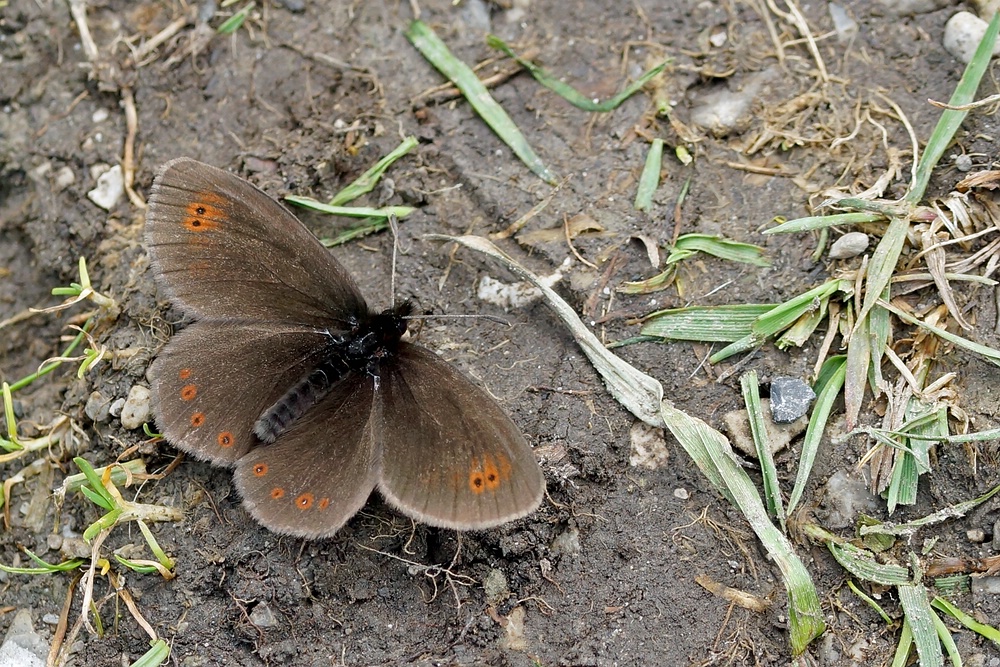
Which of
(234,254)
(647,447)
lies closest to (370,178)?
(234,254)

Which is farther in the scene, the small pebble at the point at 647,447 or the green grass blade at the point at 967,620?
the small pebble at the point at 647,447

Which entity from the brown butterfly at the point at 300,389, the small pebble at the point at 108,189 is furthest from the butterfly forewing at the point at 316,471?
the small pebble at the point at 108,189

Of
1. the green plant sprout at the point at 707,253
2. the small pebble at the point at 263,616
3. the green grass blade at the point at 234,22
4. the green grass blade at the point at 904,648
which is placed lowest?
Result: the green grass blade at the point at 904,648

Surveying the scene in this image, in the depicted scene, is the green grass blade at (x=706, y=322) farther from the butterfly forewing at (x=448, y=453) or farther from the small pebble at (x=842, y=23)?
the small pebble at (x=842, y=23)

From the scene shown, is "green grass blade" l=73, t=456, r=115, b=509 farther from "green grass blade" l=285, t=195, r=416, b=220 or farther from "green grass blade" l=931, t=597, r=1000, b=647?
"green grass blade" l=931, t=597, r=1000, b=647

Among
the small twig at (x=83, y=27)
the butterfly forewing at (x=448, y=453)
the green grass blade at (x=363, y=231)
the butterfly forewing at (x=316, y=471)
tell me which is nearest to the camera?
the butterfly forewing at (x=448, y=453)

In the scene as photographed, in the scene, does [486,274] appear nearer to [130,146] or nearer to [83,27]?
[130,146]
